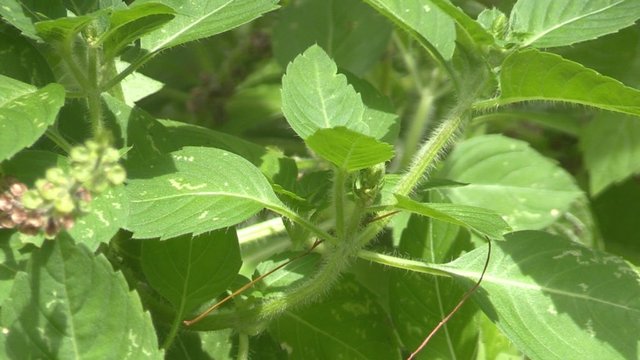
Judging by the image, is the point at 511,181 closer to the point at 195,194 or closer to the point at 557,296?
the point at 557,296

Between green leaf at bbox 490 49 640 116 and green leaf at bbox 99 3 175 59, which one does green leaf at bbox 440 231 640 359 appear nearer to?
green leaf at bbox 490 49 640 116

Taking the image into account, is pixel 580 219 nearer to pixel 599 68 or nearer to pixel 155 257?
pixel 599 68

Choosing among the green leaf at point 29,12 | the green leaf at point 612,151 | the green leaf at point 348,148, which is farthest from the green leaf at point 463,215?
the green leaf at point 612,151

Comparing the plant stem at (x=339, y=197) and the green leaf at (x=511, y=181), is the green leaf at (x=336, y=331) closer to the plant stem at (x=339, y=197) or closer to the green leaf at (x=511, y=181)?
the plant stem at (x=339, y=197)

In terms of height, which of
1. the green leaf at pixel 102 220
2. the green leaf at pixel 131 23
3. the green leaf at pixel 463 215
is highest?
the green leaf at pixel 131 23

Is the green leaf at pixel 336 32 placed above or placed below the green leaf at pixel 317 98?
below

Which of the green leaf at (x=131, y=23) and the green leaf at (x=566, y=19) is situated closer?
the green leaf at (x=131, y=23)
